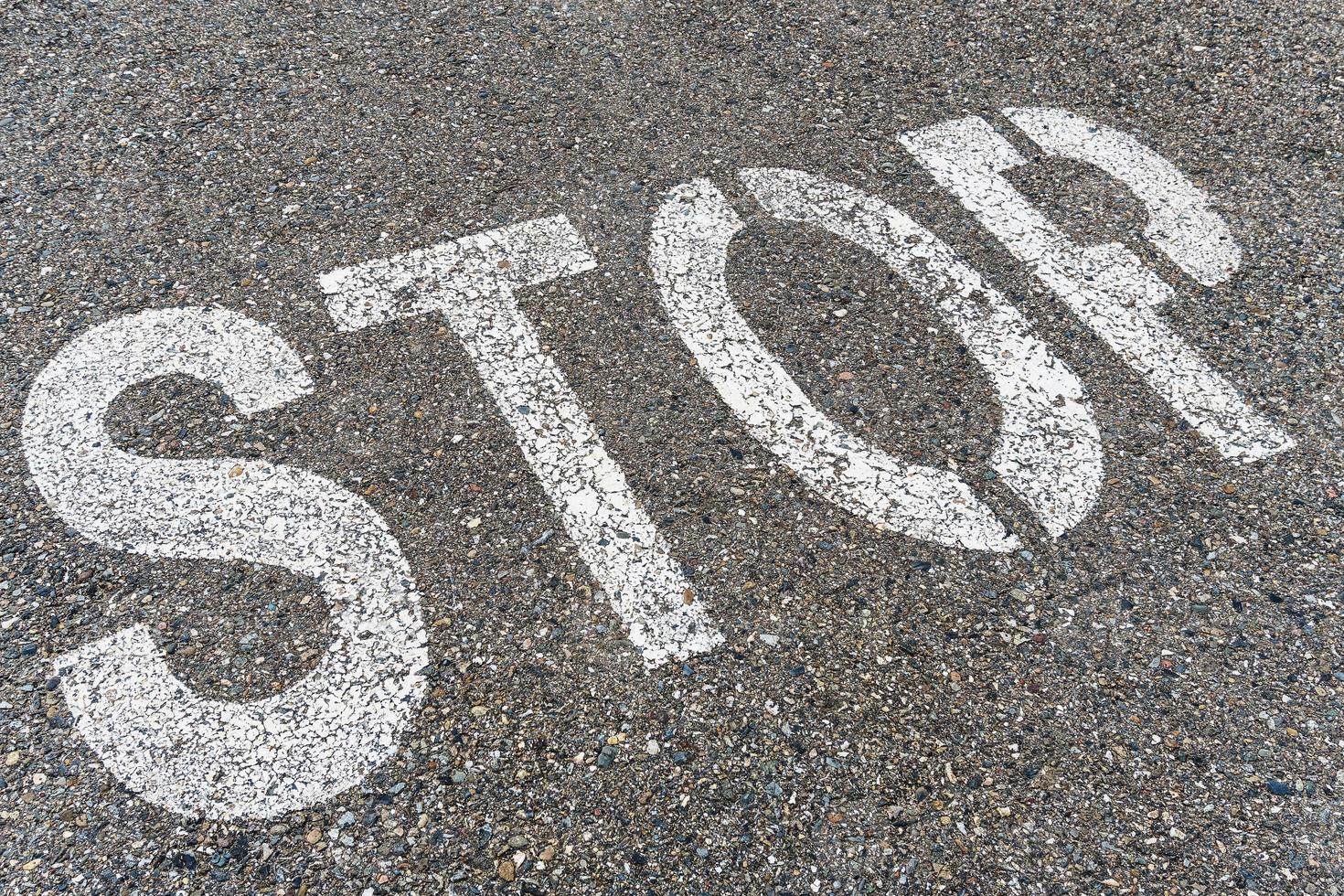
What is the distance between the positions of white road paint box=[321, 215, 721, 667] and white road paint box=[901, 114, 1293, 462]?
185cm

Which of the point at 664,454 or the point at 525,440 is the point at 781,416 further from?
the point at 525,440

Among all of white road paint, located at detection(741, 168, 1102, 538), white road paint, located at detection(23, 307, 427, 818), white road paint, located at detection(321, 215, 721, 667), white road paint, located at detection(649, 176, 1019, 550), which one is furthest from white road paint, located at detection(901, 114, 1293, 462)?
white road paint, located at detection(23, 307, 427, 818)

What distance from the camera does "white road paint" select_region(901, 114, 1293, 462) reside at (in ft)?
12.7

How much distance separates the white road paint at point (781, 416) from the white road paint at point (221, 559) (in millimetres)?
1418

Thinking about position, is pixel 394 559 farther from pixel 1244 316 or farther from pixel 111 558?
pixel 1244 316

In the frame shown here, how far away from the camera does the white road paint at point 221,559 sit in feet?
9.59

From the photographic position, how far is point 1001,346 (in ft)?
13.3

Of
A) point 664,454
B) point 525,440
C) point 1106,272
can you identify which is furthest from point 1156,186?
point 525,440

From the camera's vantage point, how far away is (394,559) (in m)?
3.38

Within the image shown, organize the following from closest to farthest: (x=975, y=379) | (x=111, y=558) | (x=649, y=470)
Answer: (x=111, y=558) → (x=649, y=470) → (x=975, y=379)

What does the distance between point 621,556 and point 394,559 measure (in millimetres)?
758

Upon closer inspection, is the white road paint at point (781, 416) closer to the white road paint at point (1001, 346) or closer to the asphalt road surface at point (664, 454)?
the asphalt road surface at point (664, 454)

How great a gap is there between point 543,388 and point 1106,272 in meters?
2.47

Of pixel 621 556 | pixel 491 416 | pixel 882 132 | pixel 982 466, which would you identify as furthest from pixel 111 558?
pixel 882 132
